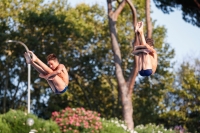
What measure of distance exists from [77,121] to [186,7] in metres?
10.7

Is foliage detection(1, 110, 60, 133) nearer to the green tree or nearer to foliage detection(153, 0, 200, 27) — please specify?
foliage detection(153, 0, 200, 27)

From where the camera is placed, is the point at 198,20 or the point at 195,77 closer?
the point at 198,20

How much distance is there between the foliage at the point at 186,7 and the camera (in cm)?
2355

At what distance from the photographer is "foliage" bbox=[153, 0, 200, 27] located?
77.3ft

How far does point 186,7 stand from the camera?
2494 centimetres

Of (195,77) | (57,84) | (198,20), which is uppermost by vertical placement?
(198,20)

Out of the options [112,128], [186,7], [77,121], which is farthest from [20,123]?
[186,7]

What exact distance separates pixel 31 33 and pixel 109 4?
1232 centimetres

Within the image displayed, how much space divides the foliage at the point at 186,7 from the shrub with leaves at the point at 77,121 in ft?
25.4

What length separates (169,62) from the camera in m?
31.6

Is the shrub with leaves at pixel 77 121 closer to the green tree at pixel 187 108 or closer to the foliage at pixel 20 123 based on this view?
the foliage at pixel 20 123

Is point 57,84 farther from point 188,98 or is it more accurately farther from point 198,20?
point 188,98

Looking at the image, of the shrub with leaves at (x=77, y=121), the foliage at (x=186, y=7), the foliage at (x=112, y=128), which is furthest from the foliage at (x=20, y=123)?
the foliage at (x=186, y=7)

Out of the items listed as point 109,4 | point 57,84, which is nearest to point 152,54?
point 57,84
